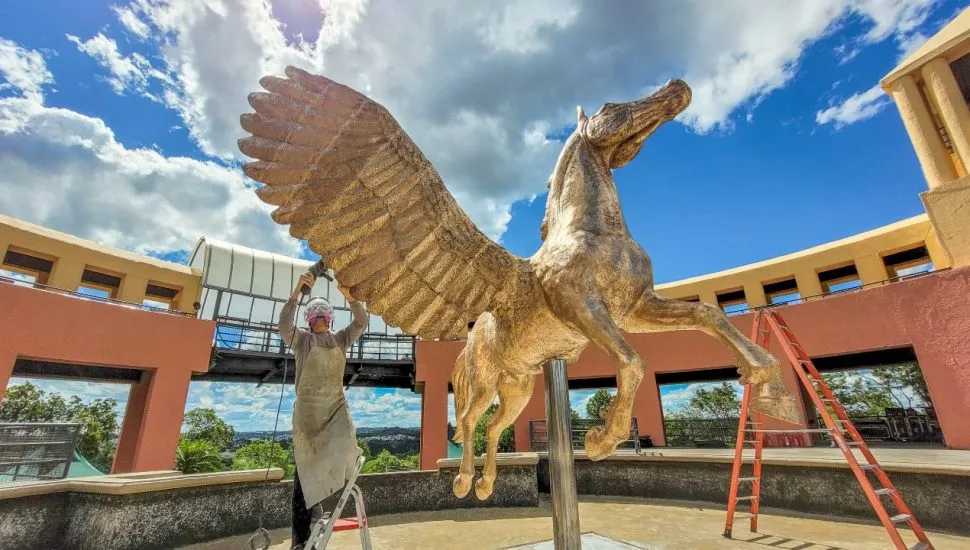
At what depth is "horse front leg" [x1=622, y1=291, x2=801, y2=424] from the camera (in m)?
1.80

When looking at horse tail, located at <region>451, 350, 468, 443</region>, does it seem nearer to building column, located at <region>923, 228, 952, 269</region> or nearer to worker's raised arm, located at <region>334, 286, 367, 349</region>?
worker's raised arm, located at <region>334, 286, 367, 349</region>

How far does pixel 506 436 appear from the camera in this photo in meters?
18.2

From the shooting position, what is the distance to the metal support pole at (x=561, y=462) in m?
2.22

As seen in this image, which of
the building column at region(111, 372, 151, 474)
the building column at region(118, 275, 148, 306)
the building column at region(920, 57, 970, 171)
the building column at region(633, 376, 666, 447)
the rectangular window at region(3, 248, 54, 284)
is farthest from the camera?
the building column at region(118, 275, 148, 306)

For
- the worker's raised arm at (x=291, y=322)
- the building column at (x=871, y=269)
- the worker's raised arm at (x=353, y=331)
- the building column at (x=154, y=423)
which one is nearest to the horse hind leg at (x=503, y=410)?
the worker's raised arm at (x=353, y=331)

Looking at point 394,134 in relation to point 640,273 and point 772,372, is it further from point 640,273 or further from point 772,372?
point 772,372

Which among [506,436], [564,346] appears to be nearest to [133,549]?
[564,346]

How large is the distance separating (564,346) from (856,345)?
9741 millimetres

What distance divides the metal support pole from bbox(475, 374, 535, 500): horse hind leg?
262mm

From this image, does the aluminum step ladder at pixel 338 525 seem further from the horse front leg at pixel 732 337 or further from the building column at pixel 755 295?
the building column at pixel 755 295

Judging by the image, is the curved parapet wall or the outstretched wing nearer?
the outstretched wing

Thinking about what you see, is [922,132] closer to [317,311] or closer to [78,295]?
[317,311]

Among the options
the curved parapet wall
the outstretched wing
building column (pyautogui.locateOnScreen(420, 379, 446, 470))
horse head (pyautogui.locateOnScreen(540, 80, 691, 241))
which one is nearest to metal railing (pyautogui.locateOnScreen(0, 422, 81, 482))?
building column (pyautogui.locateOnScreen(420, 379, 446, 470))

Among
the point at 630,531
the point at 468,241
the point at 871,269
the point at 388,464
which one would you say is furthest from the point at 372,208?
the point at 388,464
